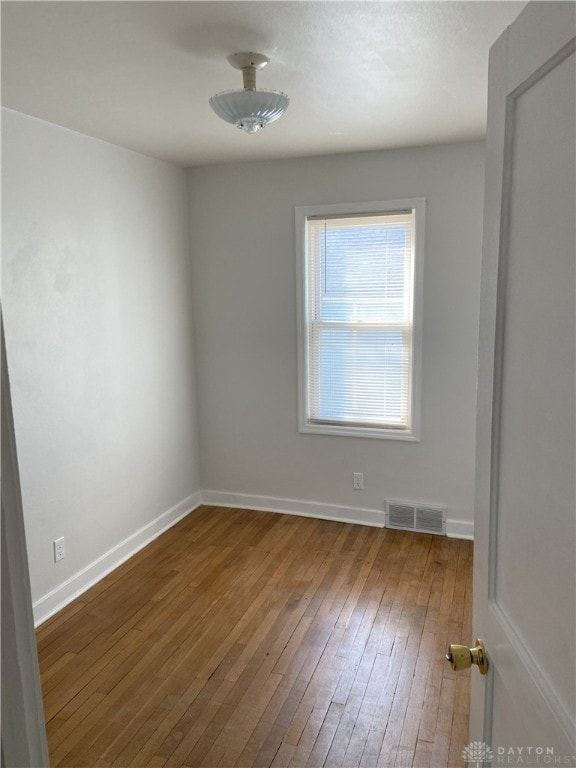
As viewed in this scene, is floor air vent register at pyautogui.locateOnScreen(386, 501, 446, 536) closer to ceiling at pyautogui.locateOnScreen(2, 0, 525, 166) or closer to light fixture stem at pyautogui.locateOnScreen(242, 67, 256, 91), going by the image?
ceiling at pyautogui.locateOnScreen(2, 0, 525, 166)

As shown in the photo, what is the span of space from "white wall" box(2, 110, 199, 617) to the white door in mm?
2289

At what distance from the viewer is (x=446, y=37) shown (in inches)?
75.6

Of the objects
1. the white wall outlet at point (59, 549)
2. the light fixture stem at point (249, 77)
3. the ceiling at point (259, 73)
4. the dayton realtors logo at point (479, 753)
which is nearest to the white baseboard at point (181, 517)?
the white wall outlet at point (59, 549)

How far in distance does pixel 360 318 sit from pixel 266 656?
2222 millimetres

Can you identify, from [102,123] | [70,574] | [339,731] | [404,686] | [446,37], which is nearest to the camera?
[446,37]

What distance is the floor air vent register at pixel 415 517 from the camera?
383 centimetres

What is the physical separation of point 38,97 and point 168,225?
149 centimetres

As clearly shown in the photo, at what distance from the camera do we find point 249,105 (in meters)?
2.08

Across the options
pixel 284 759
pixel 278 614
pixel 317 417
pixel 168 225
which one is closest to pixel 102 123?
pixel 168 225

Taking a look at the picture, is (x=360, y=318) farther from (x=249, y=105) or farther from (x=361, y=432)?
(x=249, y=105)

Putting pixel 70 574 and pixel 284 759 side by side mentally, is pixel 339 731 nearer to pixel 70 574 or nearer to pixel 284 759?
pixel 284 759

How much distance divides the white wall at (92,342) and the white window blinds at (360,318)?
100 cm

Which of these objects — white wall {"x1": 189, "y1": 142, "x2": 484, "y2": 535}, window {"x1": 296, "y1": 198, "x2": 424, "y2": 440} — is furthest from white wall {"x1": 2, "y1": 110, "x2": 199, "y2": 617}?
window {"x1": 296, "y1": 198, "x2": 424, "y2": 440}

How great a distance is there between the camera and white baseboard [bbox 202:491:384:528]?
158 inches
